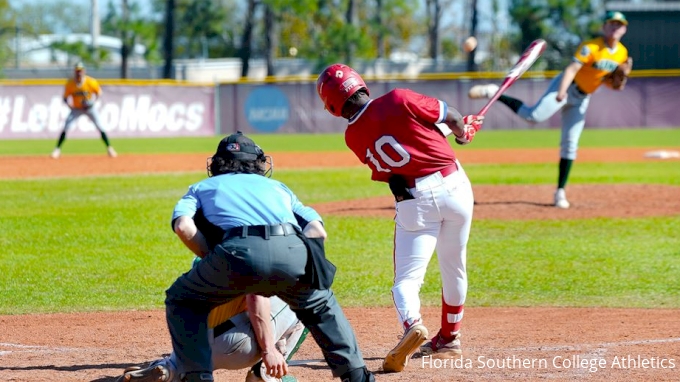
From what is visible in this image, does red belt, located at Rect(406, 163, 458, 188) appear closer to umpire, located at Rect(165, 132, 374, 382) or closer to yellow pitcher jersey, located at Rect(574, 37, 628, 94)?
umpire, located at Rect(165, 132, 374, 382)

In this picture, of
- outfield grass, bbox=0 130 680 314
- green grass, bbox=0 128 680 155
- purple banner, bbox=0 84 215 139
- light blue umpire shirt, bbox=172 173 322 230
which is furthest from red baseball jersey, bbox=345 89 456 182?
purple banner, bbox=0 84 215 139

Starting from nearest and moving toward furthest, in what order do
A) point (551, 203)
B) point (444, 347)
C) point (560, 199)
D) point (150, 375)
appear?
point (150, 375)
point (444, 347)
point (560, 199)
point (551, 203)

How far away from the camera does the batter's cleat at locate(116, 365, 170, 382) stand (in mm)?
4719

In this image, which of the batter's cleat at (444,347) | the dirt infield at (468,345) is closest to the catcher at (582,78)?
the dirt infield at (468,345)

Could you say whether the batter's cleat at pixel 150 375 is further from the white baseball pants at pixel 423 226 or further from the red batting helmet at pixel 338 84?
the red batting helmet at pixel 338 84

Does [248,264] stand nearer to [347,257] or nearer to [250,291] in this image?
[250,291]

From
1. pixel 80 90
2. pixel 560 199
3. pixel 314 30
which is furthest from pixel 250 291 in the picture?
pixel 314 30

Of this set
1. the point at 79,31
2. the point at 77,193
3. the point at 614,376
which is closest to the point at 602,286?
the point at 614,376

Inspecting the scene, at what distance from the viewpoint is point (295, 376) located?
18.4ft

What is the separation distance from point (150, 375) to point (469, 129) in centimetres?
255

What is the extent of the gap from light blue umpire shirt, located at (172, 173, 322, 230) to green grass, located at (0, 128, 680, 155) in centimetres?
2109

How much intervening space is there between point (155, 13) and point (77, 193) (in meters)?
57.0

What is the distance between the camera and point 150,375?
4.75 metres

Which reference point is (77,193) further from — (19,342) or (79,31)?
(79,31)
